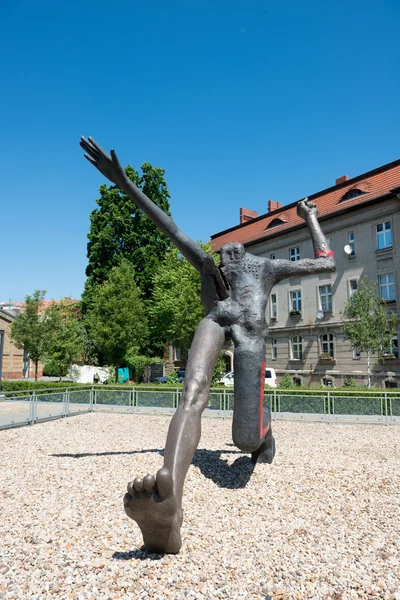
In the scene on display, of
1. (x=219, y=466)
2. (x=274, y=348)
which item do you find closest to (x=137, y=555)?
(x=219, y=466)

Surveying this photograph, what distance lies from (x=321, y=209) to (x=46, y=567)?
87.3 ft

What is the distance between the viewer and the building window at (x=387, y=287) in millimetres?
23062

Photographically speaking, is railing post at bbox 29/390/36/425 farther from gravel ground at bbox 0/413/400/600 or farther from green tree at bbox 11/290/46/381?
green tree at bbox 11/290/46/381

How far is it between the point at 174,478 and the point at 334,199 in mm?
26237

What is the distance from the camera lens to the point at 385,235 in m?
23.6

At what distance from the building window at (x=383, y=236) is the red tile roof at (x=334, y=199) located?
167cm

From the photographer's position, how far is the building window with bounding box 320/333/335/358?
25.5 m

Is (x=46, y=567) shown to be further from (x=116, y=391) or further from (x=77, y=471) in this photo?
(x=116, y=391)

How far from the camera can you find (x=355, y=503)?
496 cm

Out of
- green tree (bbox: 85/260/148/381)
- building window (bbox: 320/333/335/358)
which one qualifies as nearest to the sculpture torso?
green tree (bbox: 85/260/148/381)

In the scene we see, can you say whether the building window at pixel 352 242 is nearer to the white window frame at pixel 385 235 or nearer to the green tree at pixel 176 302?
the white window frame at pixel 385 235

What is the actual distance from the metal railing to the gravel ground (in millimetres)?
3934

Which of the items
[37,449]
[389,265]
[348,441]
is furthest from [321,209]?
[37,449]

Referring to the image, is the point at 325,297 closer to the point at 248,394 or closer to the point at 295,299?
the point at 295,299
